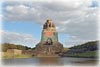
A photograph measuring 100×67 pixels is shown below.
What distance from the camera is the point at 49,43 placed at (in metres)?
8.50

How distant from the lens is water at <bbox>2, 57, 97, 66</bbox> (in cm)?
841

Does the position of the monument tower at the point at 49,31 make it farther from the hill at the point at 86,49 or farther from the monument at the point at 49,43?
the hill at the point at 86,49

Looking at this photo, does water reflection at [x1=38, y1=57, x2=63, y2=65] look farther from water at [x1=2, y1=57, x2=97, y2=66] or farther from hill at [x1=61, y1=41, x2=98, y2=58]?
hill at [x1=61, y1=41, x2=98, y2=58]

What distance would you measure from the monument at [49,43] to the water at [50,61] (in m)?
0.09

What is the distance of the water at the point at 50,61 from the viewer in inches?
331

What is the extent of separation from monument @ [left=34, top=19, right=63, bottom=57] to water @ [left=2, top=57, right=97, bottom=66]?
0.30ft

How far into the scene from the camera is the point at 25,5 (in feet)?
27.8

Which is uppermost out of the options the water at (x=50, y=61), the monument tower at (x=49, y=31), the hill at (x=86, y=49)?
the monument tower at (x=49, y=31)

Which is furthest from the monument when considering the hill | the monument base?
the hill

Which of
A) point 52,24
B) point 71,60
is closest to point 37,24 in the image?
point 52,24

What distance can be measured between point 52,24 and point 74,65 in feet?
2.55

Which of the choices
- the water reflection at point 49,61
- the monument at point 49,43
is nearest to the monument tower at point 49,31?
the monument at point 49,43

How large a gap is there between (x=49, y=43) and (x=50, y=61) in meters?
0.30

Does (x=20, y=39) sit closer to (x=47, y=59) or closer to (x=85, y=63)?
(x=47, y=59)
